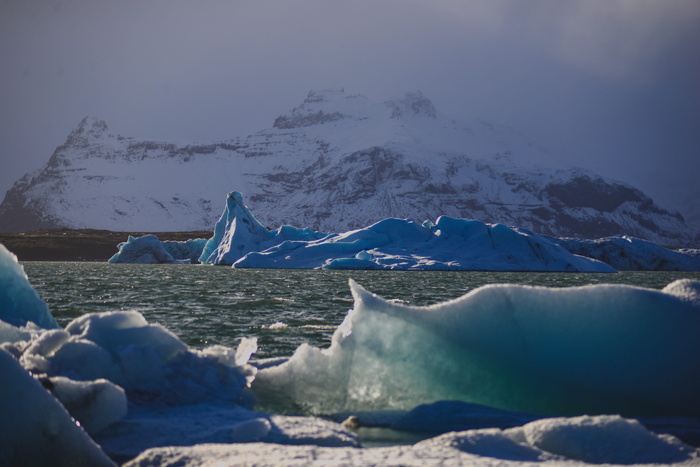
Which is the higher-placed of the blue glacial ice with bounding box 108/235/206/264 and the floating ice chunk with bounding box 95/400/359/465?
the floating ice chunk with bounding box 95/400/359/465

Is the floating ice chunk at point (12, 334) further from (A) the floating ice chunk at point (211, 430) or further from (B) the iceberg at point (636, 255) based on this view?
(B) the iceberg at point (636, 255)

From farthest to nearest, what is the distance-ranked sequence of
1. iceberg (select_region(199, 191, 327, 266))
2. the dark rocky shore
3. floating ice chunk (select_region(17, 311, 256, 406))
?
the dark rocky shore < iceberg (select_region(199, 191, 327, 266)) < floating ice chunk (select_region(17, 311, 256, 406))

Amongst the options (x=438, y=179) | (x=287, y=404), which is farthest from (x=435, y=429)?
(x=438, y=179)

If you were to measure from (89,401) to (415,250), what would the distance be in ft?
114

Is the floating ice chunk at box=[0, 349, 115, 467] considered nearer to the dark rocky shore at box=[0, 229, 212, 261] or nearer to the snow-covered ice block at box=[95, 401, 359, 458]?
the snow-covered ice block at box=[95, 401, 359, 458]

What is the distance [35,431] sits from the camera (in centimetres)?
350

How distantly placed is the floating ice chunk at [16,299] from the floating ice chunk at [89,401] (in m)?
2.71

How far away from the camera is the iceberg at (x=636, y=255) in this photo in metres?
46.7

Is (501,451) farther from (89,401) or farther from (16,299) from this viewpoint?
(16,299)

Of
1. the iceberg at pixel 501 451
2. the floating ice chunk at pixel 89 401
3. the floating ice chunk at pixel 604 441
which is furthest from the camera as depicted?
the floating ice chunk at pixel 89 401

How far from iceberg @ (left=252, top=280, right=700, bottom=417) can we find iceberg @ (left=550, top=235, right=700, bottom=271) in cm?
4507

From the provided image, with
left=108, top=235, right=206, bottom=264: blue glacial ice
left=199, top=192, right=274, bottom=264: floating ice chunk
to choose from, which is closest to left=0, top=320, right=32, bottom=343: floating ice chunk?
left=199, top=192, right=274, bottom=264: floating ice chunk

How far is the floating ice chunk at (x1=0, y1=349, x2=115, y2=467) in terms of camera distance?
11.3 feet

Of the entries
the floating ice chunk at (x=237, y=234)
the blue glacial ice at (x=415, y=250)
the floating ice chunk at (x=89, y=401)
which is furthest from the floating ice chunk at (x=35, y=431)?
the floating ice chunk at (x=237, y=234)
